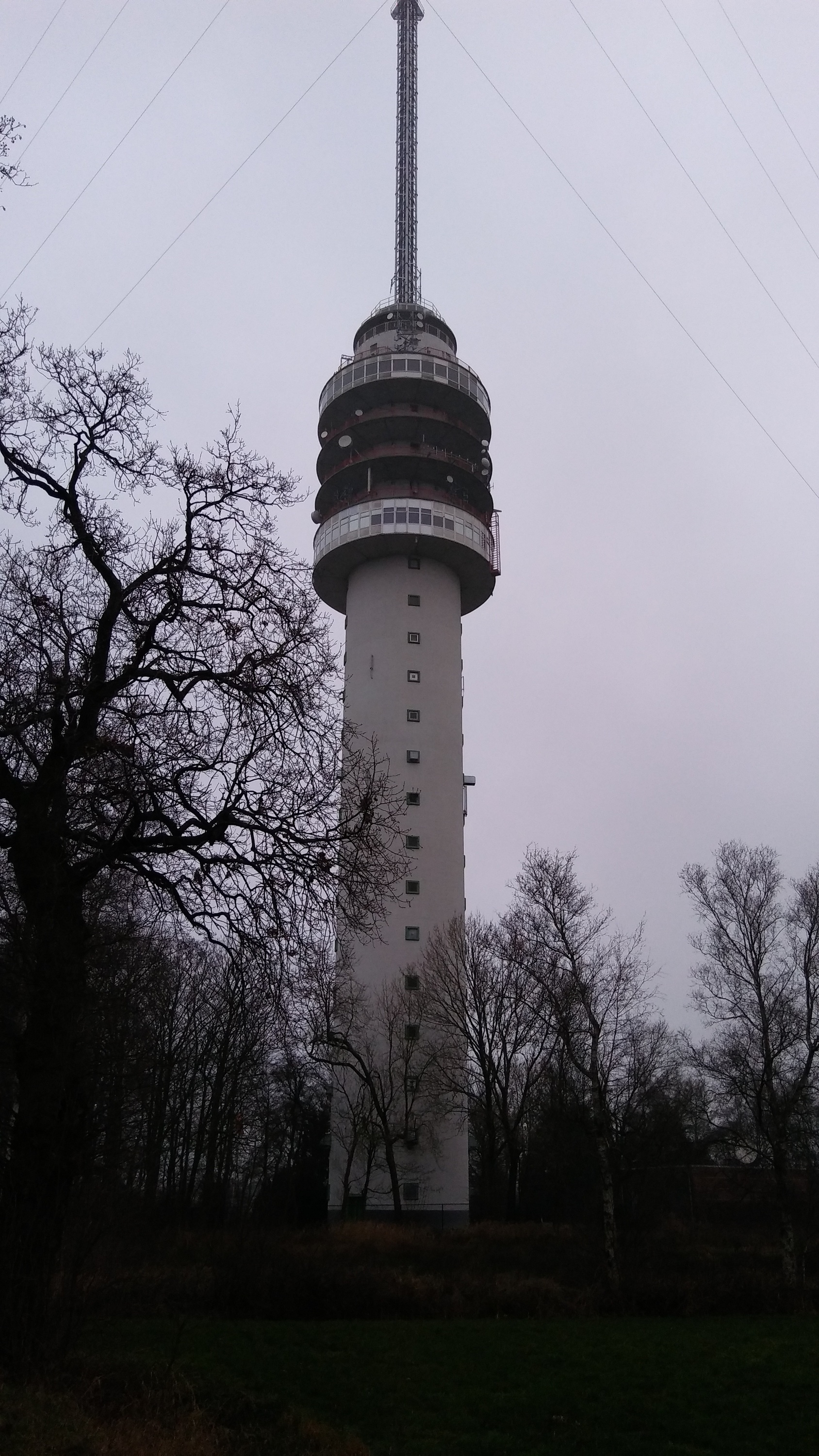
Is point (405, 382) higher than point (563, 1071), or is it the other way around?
point (405, 382)

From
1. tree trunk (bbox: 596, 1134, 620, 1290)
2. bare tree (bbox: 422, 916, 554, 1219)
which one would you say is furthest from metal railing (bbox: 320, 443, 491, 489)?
tree trunk (bbox: 596, 1134, 620, 1290)

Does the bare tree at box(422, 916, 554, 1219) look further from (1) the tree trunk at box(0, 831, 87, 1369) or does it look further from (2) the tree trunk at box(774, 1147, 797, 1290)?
(1) the tree trunk at box(0, 831, 87, 1369)

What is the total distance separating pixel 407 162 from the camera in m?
59.2

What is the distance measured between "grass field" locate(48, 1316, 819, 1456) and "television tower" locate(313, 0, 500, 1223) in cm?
2177

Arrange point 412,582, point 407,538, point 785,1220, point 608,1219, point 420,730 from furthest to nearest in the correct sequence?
point 412,582
point 407,538
point 420,730
point 785,1220
point 608,1219

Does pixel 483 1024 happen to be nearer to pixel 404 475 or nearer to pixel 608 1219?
pixel 608 1219

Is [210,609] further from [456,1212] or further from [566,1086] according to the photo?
[456,1212]

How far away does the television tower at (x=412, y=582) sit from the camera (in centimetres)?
4456

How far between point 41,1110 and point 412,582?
130 ft

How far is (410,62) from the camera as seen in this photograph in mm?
60469

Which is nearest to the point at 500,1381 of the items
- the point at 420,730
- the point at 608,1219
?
the point at 608,1219

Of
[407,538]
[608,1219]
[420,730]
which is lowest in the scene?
[608,1219]

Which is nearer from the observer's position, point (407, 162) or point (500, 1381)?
point (500, 1381)

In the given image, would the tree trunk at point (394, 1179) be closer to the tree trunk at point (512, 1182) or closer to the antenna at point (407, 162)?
the tree trunk at point (512, 1182)
